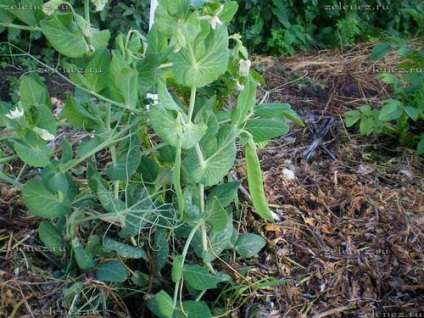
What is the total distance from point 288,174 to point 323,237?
0.22 meters

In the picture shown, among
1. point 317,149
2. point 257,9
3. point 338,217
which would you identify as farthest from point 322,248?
point 257,9

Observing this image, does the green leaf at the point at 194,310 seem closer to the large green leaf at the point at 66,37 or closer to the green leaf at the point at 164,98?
the green leaf at the point at 164,98

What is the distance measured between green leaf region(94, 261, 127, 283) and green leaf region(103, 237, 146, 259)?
2cm

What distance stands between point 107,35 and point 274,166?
638 mm

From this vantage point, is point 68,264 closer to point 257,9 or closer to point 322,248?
point 322,248

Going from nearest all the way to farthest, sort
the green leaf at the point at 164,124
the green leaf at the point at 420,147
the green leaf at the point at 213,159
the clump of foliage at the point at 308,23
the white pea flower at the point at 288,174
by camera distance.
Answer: the green leaf at the point at 164,124
the green leaf at the point at 213,159
the white pea flower at the point at 288,174
the green leaf at the point at 420,147
the clump of foliage at the point at 308,23

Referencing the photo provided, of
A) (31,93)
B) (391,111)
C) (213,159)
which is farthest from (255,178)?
(391,111)

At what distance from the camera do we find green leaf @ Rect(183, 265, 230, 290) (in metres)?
1.04

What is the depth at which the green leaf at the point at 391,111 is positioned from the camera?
1.55m

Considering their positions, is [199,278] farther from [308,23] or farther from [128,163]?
[308,23]

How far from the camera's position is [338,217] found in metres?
1.39

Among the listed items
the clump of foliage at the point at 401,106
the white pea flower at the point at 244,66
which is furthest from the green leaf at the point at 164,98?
the clump of foliage at the point at 401,106

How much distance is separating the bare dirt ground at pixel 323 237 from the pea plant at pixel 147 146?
8 centimetres

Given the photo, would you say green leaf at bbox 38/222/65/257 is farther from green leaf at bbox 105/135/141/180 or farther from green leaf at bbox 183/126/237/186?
green leaf at bbox 183/126/237/186
